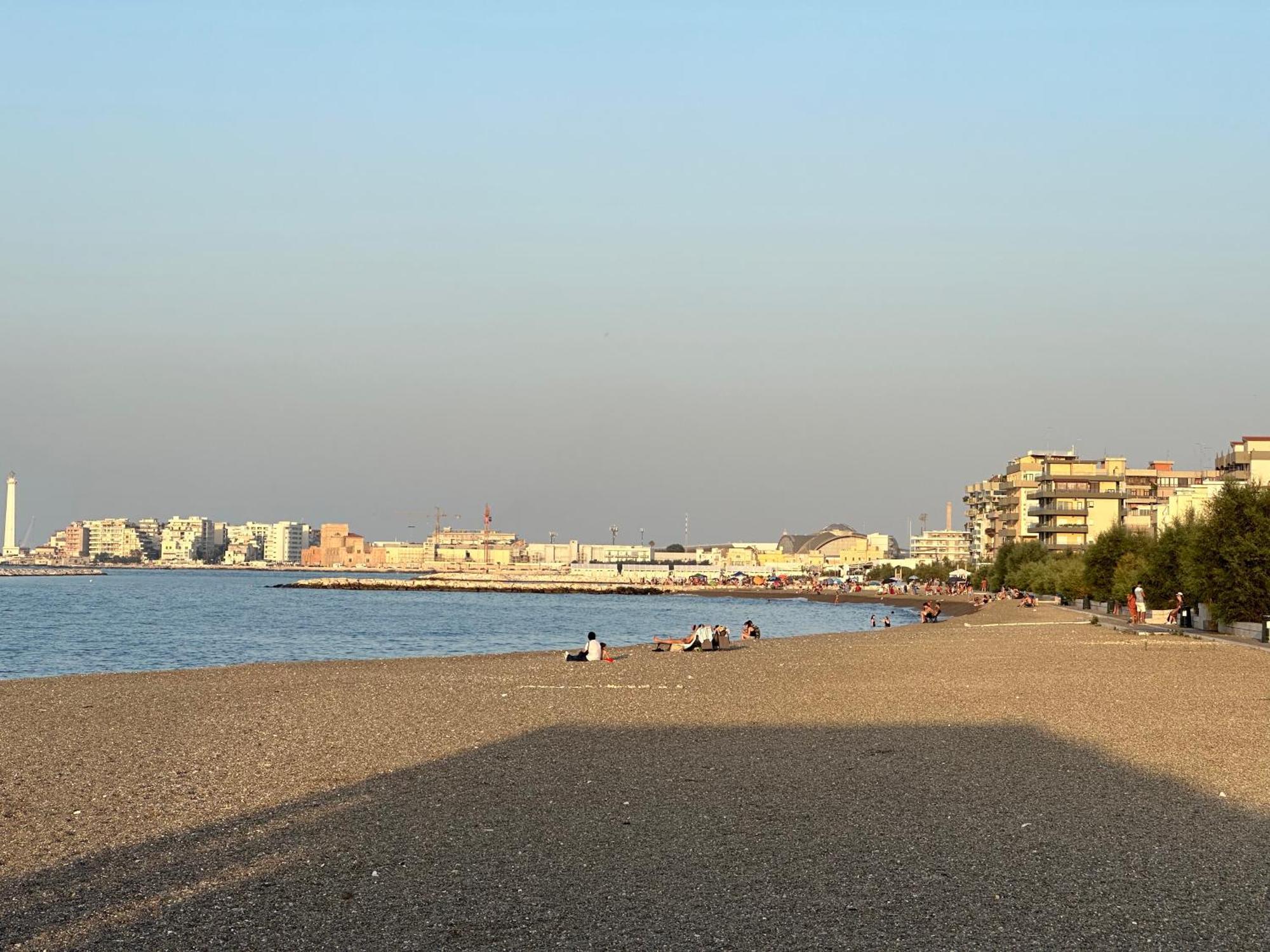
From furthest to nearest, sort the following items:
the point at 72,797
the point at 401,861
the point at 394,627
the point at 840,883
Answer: the point at 394,627 < the point at 72,797 < the point at 401,861 < the point at 840,883

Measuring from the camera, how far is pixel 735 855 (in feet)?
33.8

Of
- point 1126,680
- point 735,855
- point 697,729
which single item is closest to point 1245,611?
point 1126,680

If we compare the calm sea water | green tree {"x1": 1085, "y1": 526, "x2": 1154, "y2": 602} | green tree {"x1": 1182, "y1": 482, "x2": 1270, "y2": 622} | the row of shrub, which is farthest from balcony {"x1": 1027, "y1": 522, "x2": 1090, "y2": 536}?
green tree {"x1": 1182, "y1": 482, "x2": 1270, "y2": 622}

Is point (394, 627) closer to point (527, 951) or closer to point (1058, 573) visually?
point (1058, 573)

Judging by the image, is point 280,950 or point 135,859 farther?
point 135,859

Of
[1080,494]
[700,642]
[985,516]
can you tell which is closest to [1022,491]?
[1080,494]

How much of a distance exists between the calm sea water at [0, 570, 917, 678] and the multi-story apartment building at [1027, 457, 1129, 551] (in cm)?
1728

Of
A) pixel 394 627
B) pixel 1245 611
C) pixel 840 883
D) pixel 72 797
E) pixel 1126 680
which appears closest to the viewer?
pixel 840 883

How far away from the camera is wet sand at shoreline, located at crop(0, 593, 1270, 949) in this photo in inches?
329

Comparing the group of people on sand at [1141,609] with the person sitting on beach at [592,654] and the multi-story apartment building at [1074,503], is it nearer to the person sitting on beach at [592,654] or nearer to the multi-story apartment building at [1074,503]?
the person sitting on beach at [592,654]

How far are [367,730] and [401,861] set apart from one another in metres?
8.85

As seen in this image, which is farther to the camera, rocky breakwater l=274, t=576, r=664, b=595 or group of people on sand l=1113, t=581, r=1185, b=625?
rocky breakwater l=274, t=576, r=664, b=595

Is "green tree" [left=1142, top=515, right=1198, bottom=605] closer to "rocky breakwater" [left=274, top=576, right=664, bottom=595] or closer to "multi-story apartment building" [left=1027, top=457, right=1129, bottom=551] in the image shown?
"multi-story apartment building" [left=1027, top=457, right=1129, bottom=551]

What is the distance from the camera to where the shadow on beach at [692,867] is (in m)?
8.14
